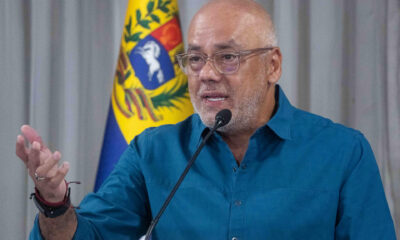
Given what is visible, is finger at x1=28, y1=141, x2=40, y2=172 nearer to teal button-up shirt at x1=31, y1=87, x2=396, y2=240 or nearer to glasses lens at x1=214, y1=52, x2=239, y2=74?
teal button-up shirt at x1=31, y1=87, x2=396, y2=240

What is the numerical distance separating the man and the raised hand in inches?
8.7

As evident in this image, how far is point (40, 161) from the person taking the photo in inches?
39.9

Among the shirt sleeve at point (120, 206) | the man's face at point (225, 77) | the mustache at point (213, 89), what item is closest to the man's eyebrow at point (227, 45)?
the man's face at point (225, 77)

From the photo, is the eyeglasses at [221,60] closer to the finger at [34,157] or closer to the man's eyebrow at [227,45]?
the man's eyebrow at [227,45]

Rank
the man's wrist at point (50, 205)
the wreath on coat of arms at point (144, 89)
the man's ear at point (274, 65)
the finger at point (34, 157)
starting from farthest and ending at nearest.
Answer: the wreath on coat of arms at point (144, 89), the man's ear at point (274, 65), the man's wrist at point (50, 205), the finger at point (34, 157)

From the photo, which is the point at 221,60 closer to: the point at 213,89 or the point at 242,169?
the point at 213,89

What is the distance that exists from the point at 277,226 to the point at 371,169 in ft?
1.05

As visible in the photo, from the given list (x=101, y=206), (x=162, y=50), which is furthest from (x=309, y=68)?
(x=101, y=206)

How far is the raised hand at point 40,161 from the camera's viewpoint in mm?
996

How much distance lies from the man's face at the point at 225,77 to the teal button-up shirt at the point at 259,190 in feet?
0.31

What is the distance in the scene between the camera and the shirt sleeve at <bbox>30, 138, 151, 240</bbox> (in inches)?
54.4

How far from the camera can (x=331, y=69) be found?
2299mm

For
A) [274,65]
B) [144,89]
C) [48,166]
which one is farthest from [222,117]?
[144,89]

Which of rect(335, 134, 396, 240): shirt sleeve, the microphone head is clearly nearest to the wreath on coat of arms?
the microphone head
